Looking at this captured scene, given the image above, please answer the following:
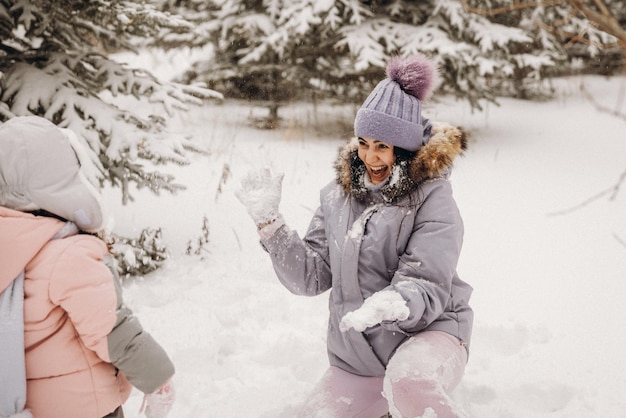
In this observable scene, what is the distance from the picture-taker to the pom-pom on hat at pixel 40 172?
1584mm

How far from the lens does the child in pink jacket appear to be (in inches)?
62.4

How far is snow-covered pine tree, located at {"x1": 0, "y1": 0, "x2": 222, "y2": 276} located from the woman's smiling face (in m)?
1.98

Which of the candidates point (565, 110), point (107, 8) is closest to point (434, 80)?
point (107, 8)

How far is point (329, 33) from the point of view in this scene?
286 inches

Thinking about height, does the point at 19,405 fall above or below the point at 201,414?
above

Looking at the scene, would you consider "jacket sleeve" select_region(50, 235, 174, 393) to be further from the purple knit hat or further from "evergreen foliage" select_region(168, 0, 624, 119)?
"evergreen foliage" select_region(168, 0, 624, 119)

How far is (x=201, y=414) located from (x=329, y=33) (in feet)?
19.1

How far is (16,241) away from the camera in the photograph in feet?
5.08

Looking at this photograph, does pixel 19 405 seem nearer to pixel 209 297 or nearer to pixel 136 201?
pixel 209 297

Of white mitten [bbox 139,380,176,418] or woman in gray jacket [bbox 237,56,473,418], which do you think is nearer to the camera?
white mitten [bbox 139,380,176,418]

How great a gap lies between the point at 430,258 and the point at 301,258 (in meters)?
0.66

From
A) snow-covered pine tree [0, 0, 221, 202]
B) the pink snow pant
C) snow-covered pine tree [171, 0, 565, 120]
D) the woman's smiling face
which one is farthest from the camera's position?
snow-covered pine tree [171, 0, 565, 120]

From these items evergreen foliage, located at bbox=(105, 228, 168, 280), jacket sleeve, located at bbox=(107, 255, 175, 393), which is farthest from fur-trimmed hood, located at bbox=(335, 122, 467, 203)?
evergreen foliage, located at bbox=(105, 228, 168, 280)

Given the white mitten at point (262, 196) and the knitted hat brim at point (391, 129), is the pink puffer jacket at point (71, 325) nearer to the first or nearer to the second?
the white mitten at point (262, 196)
